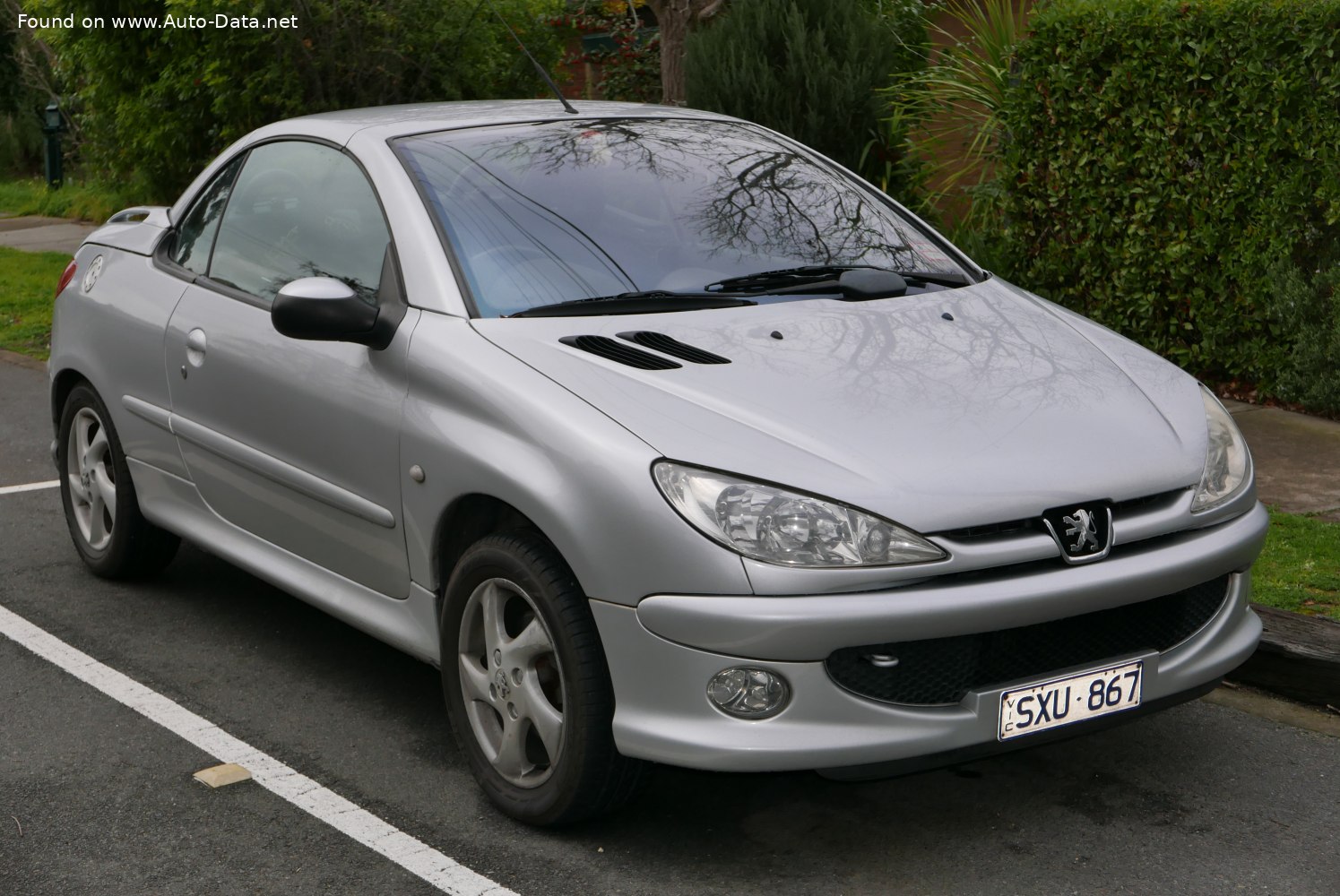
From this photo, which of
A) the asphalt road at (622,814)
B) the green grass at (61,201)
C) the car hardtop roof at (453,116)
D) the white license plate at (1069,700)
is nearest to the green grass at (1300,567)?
the asphalt road at (622,814)

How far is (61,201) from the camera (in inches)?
Result: 724

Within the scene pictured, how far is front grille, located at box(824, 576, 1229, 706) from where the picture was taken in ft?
11.3

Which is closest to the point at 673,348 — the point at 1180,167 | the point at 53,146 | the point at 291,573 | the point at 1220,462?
the point at 1220,462

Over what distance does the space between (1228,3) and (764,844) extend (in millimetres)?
5378

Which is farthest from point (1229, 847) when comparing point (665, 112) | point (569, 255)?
point (665, 112)

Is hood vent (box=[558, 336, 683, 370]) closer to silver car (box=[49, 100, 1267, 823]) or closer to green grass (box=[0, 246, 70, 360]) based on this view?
silver car (box=[49, 100, 1267, 823])

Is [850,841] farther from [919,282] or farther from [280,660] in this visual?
[280,660]

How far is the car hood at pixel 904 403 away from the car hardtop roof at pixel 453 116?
40.5 inches

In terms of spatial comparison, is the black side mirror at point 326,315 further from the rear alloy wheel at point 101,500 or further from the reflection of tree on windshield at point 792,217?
the rear alloy wheel at point 101,500

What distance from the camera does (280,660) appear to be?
5.12 meters

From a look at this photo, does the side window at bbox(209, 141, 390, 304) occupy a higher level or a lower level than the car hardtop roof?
lower

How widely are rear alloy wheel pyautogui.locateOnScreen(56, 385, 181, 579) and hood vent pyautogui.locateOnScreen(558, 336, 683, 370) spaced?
2316 millimetres

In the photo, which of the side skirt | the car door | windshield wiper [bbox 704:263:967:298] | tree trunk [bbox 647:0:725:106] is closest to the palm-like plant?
tree trunk [bbox 647:0:725:106]

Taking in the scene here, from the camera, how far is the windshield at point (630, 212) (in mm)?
4305
